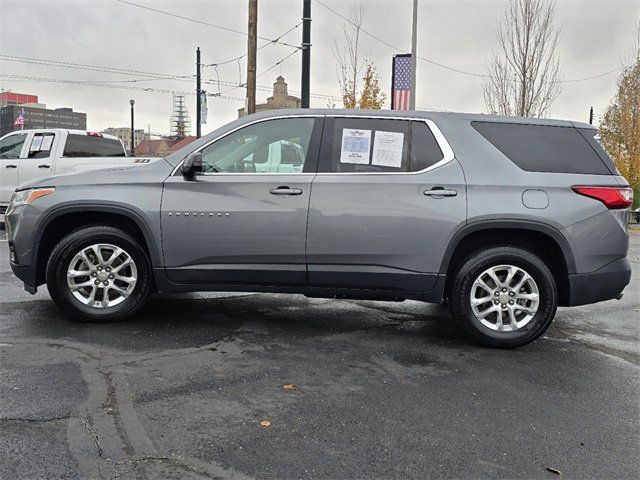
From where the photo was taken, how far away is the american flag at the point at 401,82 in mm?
14758

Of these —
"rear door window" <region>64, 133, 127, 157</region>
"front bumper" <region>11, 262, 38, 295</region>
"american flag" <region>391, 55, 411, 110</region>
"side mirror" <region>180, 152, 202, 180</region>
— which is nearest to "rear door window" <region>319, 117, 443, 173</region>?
"side mirror" <region>180, 152, 202, 180</region>

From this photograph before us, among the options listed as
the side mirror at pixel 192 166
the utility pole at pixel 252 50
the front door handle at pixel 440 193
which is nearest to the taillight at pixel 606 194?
the front door handle at pixel 440 193

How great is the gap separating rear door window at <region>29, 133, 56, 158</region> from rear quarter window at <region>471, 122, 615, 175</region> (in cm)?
1027

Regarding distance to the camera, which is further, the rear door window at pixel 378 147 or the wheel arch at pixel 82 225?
the wheel arch at pixel 82 225

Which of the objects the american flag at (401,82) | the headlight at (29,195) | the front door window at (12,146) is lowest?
the headlight at (29,195)

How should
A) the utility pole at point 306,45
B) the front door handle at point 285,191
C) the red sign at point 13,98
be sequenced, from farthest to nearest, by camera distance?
the red sign at point 13,98
the utility pole at point 306,45
the front door handle at point 285,191

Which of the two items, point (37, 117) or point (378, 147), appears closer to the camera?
point (378, 147)

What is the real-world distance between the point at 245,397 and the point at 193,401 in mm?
302

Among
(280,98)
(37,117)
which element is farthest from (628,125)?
(280,98)

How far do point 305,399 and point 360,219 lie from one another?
5.11 feet

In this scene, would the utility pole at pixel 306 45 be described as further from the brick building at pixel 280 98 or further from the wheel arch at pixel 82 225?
the brick building at pixel 280 98

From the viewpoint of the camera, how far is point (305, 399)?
11.1 feet

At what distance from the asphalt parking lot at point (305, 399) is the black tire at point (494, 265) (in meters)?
0.12

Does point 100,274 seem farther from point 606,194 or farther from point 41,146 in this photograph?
point 41,146
